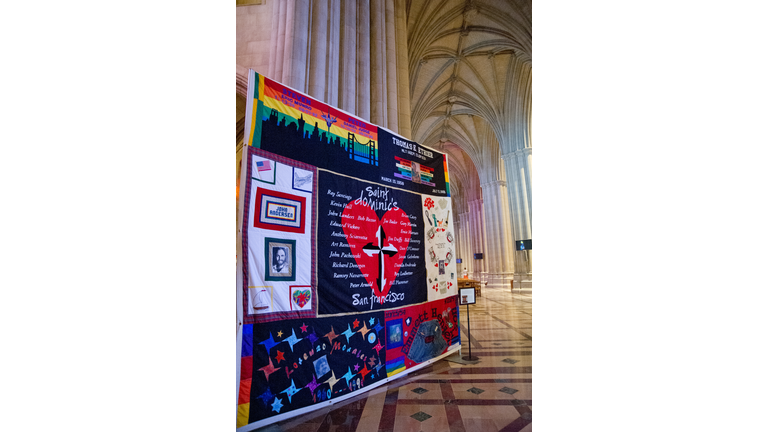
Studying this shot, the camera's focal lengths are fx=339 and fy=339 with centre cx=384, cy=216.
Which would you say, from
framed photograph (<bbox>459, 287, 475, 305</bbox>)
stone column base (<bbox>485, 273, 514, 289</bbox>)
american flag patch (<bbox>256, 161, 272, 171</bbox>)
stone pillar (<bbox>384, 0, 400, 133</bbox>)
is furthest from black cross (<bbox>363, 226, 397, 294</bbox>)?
stone column base (<bbox>485, 273, 514, 289</bbox>)

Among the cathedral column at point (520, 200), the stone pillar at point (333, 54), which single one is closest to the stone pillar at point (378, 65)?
the stone pillar at point (333, 54)

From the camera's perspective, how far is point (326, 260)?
9.96 feet

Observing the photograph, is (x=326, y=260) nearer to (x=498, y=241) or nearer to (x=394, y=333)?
(x=394, y=333)

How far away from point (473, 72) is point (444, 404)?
18155mm

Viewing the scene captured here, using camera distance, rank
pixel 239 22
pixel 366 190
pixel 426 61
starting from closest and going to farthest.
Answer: pixel 366 190, pixel 239 22, pixel 426 61

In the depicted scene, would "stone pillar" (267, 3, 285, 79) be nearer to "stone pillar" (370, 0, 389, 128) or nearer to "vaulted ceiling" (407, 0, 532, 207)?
"stone pillar" (370, 0, 389, 128)

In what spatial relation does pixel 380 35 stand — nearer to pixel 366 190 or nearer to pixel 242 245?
pixel 366 190

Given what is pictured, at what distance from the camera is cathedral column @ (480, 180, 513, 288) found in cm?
1927

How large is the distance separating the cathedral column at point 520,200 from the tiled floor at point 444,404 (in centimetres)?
1209

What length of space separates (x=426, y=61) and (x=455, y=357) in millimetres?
15748

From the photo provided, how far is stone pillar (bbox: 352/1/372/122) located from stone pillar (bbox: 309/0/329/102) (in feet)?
3.59

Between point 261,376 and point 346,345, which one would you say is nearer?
point 261,376

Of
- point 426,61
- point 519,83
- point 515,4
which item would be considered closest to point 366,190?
point 515,4

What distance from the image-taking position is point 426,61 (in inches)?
664
